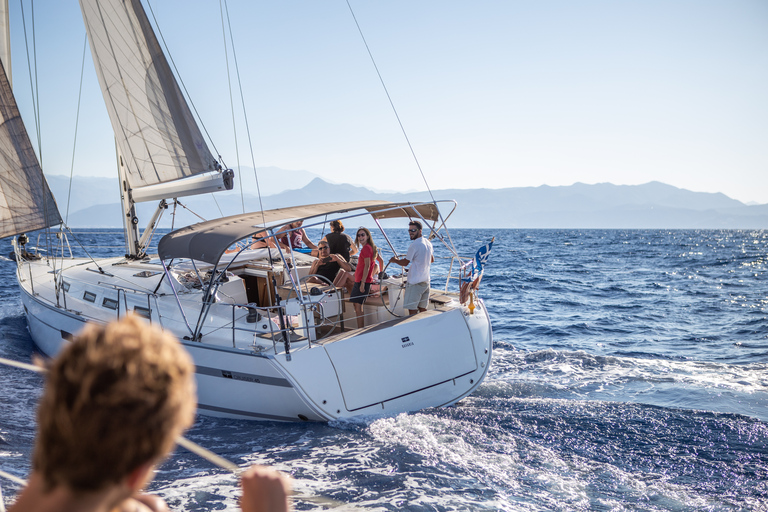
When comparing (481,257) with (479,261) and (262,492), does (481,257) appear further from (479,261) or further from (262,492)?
(262,492)

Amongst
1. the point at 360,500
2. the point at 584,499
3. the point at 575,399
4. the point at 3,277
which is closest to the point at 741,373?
the point at 575,399

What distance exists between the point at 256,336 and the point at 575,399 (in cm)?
419

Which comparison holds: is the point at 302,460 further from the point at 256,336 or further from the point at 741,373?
the point at 741,373

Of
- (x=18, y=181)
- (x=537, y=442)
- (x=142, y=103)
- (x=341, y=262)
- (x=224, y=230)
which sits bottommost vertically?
(x=537, y=442)

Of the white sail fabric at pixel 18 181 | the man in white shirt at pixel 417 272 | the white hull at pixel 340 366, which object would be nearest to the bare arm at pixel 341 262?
the man in white shirt at pixel 417 272

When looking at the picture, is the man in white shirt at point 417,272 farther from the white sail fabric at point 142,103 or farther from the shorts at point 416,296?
the white sail fabric at point 142,103

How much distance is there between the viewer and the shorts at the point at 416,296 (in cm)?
701

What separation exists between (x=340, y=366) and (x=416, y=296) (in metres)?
1.65

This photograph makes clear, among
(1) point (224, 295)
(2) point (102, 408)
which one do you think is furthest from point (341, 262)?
(2) point (102, 408)

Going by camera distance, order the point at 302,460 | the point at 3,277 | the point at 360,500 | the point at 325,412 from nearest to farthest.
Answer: the point at 360,500
the point at 302,460
the point at 325,412
the point at 3,277

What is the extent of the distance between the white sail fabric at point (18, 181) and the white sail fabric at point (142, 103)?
1290 mm

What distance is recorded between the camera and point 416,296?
7020 millimetres

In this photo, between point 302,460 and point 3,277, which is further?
point 3,277

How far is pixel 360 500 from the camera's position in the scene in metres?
4.57
